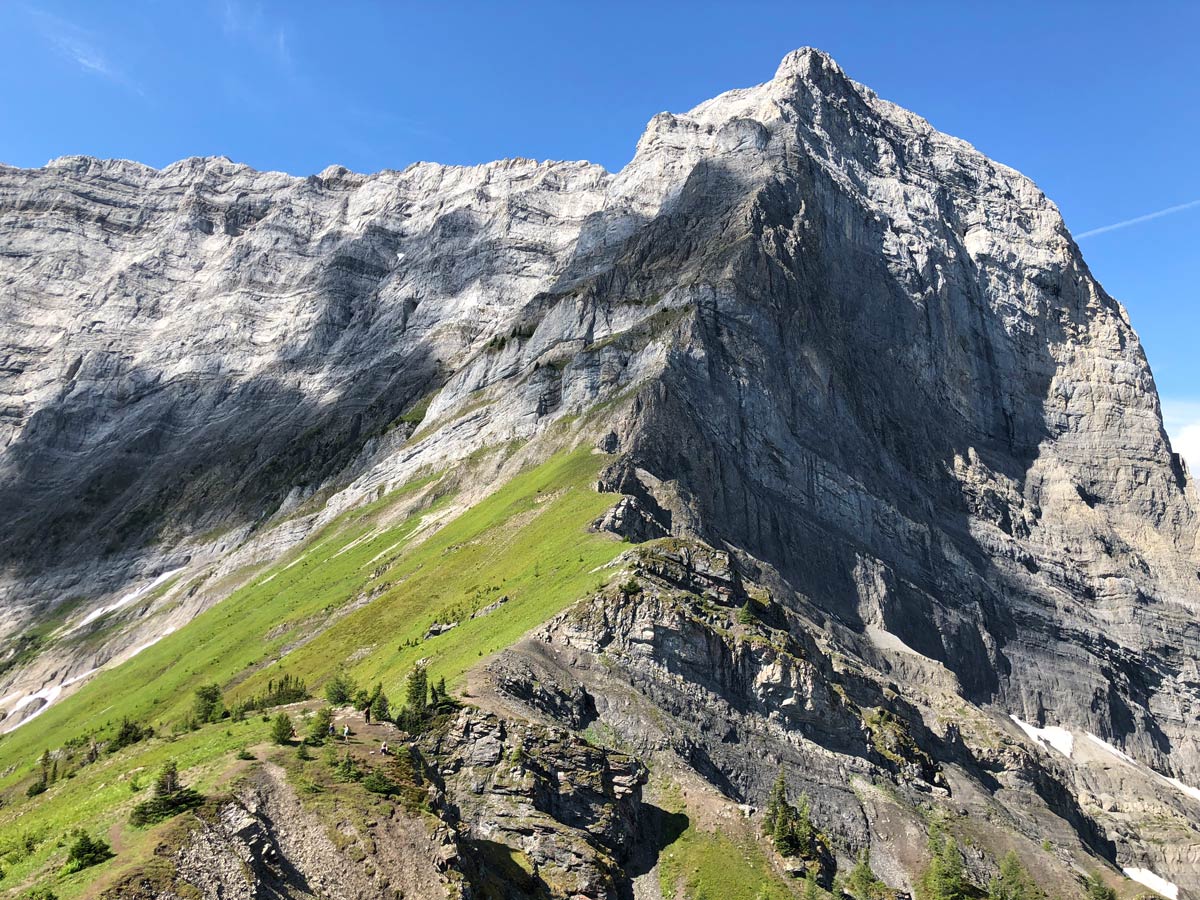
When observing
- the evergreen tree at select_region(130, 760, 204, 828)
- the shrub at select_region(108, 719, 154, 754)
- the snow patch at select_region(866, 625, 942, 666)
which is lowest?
the snow patch at select_region(866, 625, 942, 666)

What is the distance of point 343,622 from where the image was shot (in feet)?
406

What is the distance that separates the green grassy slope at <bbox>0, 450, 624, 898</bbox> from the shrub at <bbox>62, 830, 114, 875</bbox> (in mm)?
2330

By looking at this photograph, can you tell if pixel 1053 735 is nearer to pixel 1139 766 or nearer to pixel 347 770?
pixel 1139 766

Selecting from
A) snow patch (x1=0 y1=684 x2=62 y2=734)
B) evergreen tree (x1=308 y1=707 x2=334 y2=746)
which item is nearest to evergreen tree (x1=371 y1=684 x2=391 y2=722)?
evergreen tree (x1=308 y1=707 x2=334 y2=746)

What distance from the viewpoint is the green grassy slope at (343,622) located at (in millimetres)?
52844

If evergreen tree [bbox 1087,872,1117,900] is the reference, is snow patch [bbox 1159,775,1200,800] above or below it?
below

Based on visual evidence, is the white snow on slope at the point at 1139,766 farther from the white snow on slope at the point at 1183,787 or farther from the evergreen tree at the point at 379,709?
the evergreen tree at the point at 379,709

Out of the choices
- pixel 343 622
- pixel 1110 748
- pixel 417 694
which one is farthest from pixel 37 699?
pixel 1110 748

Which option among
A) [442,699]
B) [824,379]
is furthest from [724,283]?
[442,699]

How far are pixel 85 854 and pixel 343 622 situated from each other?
8611 centimetres

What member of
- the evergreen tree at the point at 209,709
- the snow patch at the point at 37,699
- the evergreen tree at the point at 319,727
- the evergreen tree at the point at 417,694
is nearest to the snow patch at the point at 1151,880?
the evergreen tree at the point at 417,694

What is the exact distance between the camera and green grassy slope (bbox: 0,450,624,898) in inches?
2080

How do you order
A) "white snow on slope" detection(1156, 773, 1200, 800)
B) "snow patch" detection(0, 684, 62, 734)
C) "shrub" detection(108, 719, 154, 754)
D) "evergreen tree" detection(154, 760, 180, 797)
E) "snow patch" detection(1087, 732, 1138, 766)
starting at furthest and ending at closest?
"white snow on slope" detection(1156, 773, 1200, 800) < "snow patch" detection(1087, 732, 1138, 766) < "snow patch" detection(0, 684, 62, 734) < "shrub" detection(108, 719, 154, 754) < "evergreen tree" detection(154, 760, 180, 797)

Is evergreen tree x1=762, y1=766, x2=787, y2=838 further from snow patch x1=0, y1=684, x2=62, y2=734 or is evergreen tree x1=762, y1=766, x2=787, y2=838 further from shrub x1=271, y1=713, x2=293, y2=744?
snow patch x1=0, y1=684, x2=62, y2=734
